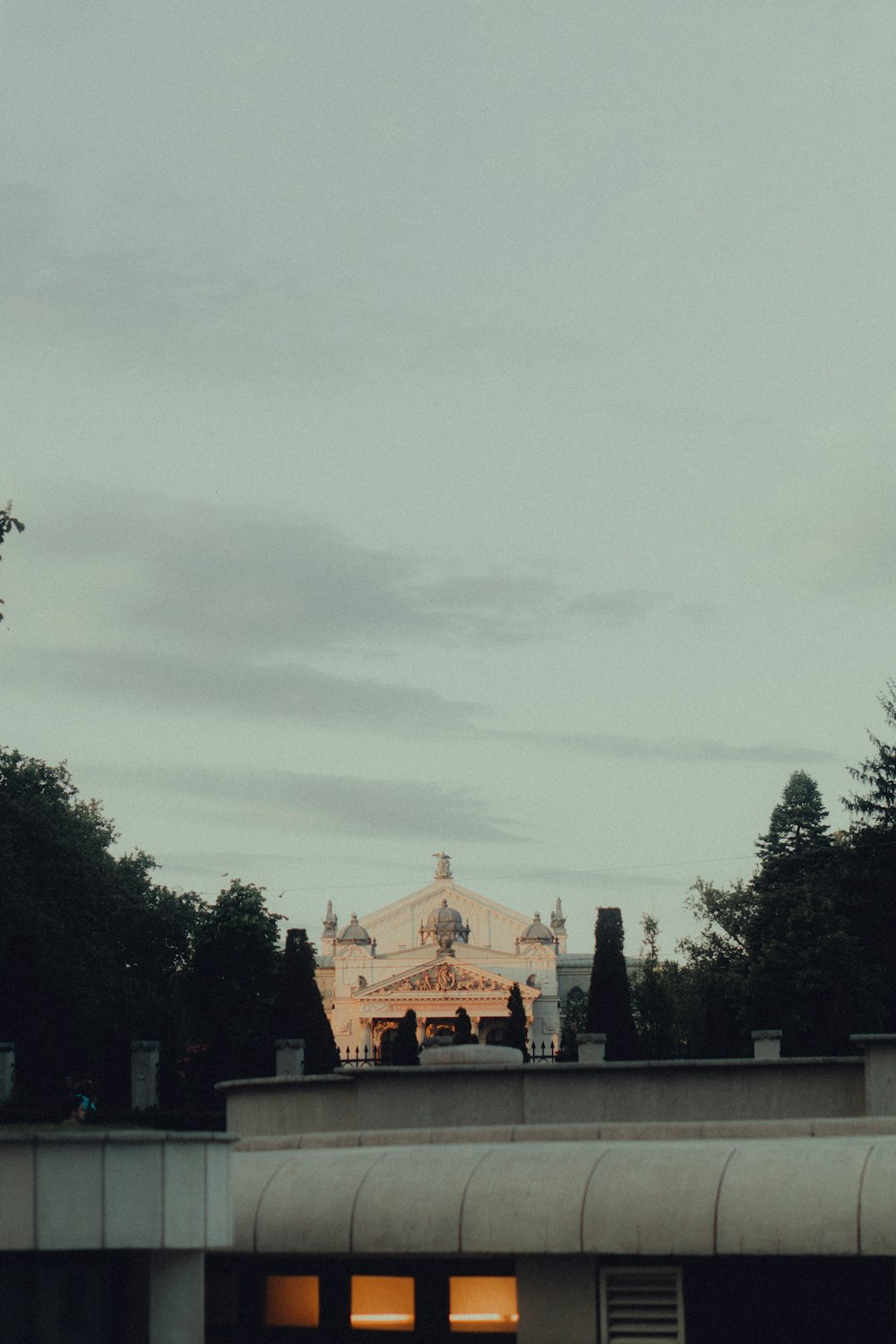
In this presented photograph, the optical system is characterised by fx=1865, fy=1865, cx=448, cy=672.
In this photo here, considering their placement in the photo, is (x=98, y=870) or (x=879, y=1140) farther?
(x=98, y=870)

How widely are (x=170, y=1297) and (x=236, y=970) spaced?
4880 centimetres

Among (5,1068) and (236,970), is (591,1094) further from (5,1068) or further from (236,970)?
(236,970)

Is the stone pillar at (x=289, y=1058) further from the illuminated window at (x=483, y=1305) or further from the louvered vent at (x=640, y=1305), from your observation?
the louvered vent at (x=640, y=1305)

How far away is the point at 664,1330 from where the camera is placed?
2289 centimetres

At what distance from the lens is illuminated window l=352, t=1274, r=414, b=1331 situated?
24.3 metres

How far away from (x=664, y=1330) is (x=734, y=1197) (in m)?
2.16

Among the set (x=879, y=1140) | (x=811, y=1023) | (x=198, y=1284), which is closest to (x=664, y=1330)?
(x=879, y=1140)

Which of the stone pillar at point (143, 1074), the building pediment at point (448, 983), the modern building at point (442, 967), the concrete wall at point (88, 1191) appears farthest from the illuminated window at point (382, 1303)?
the building pediment at point (448, 983)

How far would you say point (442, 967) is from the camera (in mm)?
137625

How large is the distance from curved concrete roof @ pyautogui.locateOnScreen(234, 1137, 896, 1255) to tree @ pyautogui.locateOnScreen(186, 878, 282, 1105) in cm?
3820

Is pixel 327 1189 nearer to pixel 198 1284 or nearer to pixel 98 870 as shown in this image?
pixel 198 1284

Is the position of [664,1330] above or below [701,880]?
below

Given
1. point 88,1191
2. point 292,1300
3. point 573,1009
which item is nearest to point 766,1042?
point 292,1300

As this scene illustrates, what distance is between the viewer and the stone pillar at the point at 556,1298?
2311 centimetres
